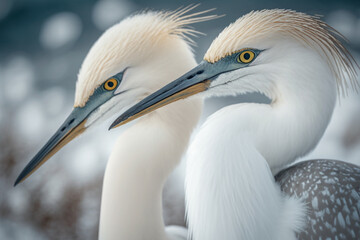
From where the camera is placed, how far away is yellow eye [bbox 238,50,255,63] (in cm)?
60

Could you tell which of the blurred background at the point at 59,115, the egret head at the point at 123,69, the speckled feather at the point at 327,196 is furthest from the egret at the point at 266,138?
the blurred background at the point at 59,115

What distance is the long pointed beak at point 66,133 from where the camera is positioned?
0.69 meters

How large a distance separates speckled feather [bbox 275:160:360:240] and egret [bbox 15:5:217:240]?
→ 0.25m

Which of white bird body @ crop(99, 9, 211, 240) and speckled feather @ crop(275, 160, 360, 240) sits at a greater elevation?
white bird body @ crop(99, 9, 211, 240)

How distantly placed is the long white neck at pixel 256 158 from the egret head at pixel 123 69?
187 mm

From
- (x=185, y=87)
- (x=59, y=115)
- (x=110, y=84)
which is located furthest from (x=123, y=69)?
(x=59, y=115)

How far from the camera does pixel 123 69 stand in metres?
0.69

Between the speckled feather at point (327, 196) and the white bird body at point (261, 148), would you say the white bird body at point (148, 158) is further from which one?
the speckled feather at point (327, 196)

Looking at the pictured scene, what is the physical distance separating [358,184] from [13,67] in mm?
1536

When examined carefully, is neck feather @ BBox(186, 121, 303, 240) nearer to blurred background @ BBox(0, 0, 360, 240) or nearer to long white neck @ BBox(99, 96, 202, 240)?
long white neck @ BBox(99, 96, 202, 240)

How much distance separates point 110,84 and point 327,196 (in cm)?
47

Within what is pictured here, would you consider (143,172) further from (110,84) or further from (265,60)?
(265,60)

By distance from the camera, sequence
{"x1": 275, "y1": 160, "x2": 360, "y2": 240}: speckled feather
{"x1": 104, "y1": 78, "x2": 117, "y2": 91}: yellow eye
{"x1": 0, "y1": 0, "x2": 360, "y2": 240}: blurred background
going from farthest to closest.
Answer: {"x1": 0, "y1": 0, "x2": 360, "y2": 240}: blurred background, {"x1": 104, "y1": 78, "x2": 117, "y2": 91}: yellow eye, {"x1": 275, "y1": 160, "x2": 360, "y2": 240}: speckled feather

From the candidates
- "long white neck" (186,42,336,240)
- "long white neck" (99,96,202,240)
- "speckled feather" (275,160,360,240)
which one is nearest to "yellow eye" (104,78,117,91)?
"long white neck" (99,96,202,240)
